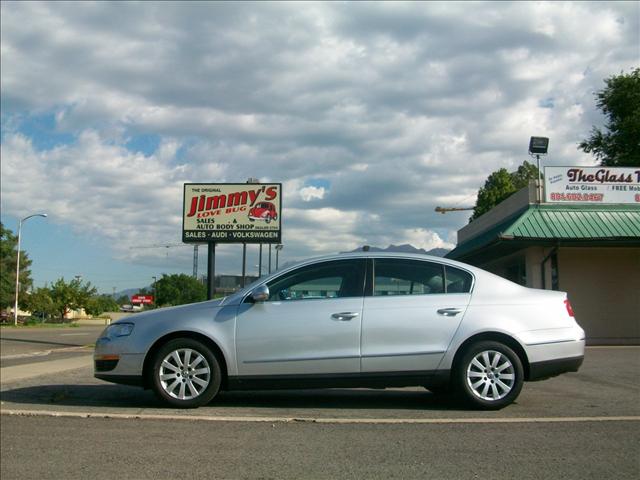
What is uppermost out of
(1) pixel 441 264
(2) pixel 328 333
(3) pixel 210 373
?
(1) pixel 441 264

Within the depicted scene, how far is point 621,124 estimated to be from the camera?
142 feet

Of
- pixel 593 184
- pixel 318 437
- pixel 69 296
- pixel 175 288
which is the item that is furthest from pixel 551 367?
pixel 175 288

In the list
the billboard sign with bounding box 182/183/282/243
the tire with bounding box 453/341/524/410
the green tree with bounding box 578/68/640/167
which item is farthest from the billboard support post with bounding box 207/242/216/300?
the green tree with bounding box 578/68/640/167

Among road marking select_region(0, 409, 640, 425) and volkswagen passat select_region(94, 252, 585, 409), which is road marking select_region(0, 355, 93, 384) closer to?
volkswagen passat select_region(94, 252, 585, 409)

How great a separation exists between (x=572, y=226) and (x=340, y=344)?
13.8 meters

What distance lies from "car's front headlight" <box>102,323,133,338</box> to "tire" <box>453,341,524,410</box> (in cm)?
350

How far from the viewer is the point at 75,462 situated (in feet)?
17.0

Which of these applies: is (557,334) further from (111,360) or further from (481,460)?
(111,360)

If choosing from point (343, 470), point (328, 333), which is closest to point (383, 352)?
point (328, 333)

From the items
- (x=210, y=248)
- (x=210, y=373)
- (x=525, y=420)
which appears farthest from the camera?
(x=210, y=248)

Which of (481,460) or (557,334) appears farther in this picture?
(557,334)

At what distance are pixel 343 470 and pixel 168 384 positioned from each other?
2.75 metres

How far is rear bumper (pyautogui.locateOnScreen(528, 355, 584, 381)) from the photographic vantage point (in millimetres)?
7199

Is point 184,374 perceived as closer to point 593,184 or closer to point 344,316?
point 344,316
